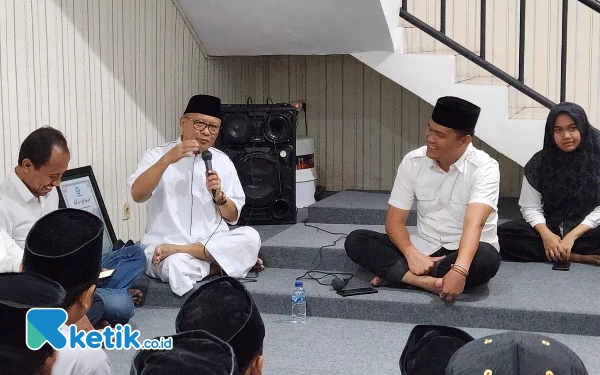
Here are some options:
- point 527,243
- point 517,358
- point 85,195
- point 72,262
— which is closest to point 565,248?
point 527,243

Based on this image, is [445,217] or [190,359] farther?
[445,217]

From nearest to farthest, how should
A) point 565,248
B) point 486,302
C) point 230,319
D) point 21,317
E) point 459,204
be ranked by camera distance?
point 21,317
point 230,319
point 486,302
point 459,204
point 565,248

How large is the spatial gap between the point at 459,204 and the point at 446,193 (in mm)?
81

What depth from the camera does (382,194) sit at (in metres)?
5.70

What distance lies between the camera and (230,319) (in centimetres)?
145

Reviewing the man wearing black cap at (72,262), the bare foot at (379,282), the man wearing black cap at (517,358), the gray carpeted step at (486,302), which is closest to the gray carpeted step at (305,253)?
the gray carpeted step at (486,302)

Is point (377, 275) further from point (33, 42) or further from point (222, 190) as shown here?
point (33, 42)

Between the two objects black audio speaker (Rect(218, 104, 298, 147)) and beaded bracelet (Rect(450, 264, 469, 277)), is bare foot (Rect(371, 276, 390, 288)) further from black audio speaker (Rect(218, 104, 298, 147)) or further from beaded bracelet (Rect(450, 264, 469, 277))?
black audio speaker (Rect(218, 104, 298, 147))

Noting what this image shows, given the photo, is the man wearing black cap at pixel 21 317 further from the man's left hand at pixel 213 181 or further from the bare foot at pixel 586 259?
the bare foot at pixel 586 259

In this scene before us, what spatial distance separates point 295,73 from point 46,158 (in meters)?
3.44

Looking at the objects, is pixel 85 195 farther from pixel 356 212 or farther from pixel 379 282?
pixel 356 212

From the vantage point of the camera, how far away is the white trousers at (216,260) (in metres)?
3.81

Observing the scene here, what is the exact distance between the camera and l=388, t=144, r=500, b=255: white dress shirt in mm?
3611

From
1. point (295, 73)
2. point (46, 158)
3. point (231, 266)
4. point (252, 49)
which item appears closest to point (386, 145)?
point (295, 73)
